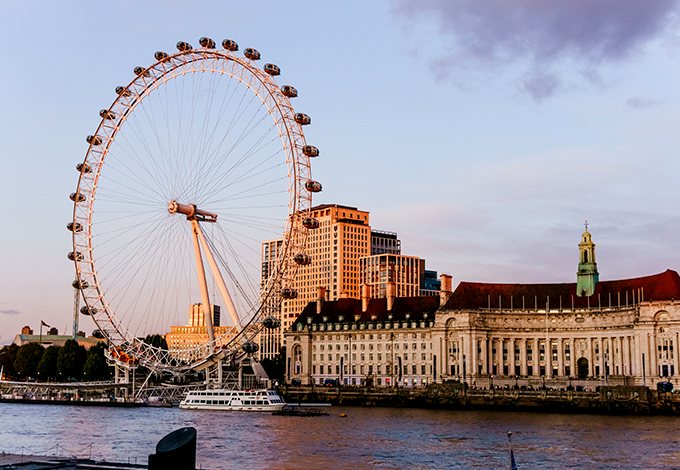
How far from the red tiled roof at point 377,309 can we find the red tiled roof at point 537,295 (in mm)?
8182

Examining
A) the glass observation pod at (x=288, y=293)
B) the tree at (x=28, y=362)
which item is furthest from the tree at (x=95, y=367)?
the glass observation pod at (x=288, y=293)

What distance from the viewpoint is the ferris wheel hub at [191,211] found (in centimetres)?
10188

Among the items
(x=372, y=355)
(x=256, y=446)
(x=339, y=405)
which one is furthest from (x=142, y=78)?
(x=372, y=355)

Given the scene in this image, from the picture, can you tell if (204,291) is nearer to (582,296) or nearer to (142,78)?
(142,78)

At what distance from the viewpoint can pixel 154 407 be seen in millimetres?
136125

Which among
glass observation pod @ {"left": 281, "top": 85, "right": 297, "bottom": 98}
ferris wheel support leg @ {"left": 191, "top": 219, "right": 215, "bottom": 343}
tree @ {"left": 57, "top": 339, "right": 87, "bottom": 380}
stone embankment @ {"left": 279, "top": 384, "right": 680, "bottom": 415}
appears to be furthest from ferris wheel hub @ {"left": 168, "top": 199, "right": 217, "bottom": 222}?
tree @ {"left": 57, "top": 339, "right": 87, "bottom": 380}

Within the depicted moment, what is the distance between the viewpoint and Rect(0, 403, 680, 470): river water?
209 feet

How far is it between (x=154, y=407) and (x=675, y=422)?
76688 mm

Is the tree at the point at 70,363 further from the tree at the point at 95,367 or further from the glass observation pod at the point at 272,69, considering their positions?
the glass observation pod at the point at 272,69

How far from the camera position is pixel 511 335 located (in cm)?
16588

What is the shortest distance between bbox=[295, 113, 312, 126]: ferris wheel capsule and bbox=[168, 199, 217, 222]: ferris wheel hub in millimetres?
16514

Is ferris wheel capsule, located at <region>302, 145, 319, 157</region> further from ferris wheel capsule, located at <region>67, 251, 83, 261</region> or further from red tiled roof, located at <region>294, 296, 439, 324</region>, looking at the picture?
red tiled roof, located at <region>294, 296, 439, 324</region>

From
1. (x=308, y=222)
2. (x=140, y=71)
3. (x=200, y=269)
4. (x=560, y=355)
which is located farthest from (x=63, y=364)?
(x=308, y=222)

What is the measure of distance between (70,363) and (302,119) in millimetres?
108148
